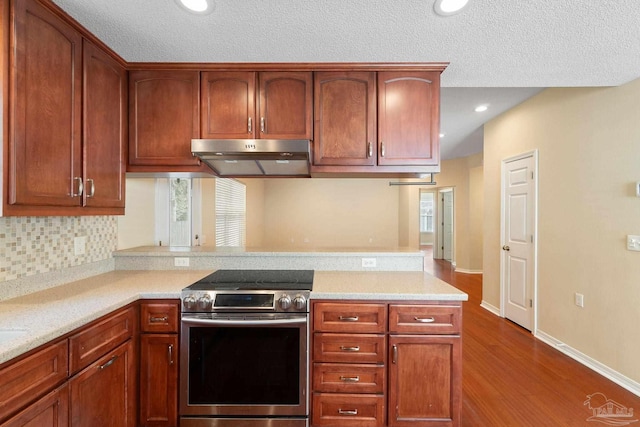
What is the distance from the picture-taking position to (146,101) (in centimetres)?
203

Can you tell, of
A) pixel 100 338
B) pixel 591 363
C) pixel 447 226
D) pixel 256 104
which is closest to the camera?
pixel 100 338

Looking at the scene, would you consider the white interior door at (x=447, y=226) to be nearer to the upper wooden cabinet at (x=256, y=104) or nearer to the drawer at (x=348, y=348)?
the upper wooden cabinet at (x=256, y=104)

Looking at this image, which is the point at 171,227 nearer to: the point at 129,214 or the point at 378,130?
the point at 129,214

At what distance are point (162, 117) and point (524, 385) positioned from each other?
133 inches

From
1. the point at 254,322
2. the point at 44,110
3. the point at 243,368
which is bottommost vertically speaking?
the point at 243,368

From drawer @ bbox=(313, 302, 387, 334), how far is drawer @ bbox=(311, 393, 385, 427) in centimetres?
39

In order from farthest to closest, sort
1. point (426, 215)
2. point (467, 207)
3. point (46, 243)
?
point (426, 215) → point (467, 207) → point (46, 243)

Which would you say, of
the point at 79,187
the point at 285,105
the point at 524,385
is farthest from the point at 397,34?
the point at 524,385

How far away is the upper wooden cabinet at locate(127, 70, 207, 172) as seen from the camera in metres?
2.02

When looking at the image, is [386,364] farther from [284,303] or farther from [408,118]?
[408,118]

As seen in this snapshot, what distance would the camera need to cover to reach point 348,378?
167 centimetres

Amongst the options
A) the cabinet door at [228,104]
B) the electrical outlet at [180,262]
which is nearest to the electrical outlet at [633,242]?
the cabinet door at [228,104]

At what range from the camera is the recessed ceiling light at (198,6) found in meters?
1.42

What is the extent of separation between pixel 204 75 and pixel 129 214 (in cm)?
132
